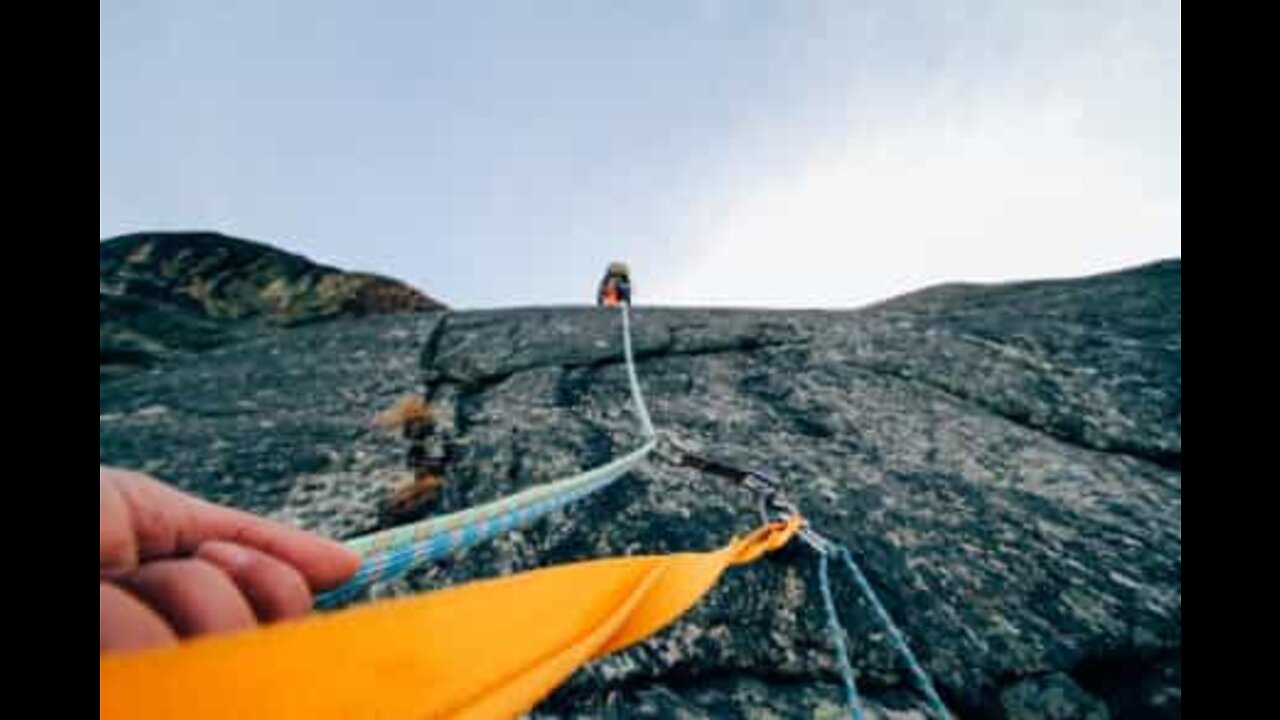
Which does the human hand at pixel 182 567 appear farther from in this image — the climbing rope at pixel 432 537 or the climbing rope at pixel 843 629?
the climbing rope at pixel 843 629

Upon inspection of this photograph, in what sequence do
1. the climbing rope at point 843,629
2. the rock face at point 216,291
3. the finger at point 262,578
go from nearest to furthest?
the finger at point 262,578
the climbing rope at point 843,629
the rock face at point 216,291

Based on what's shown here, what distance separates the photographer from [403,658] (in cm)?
80

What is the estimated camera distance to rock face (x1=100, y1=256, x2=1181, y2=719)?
2203 mm

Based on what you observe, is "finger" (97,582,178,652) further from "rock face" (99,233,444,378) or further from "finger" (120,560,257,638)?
"rock face" (99,233,444,378)

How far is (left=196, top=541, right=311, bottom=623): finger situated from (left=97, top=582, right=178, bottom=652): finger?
0.08 meters

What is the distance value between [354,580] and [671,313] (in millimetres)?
5278

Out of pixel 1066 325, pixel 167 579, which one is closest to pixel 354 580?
pixel 167 579

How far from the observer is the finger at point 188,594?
0.62m

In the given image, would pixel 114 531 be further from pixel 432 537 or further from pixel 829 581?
pixel 829 581

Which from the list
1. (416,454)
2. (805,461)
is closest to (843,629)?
(805,461)

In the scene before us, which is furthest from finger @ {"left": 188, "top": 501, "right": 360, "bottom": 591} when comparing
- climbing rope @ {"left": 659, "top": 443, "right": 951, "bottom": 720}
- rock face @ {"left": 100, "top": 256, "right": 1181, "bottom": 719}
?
rock face @ {"left": 100, "top": 256, "right": 1181, "bottom": 719}

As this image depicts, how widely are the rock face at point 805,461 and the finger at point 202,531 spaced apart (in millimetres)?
1405

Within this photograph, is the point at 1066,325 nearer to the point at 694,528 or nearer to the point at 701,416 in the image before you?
the point at 701,416

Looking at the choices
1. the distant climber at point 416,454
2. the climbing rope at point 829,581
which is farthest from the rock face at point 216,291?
the climbing rope at point 829,581
